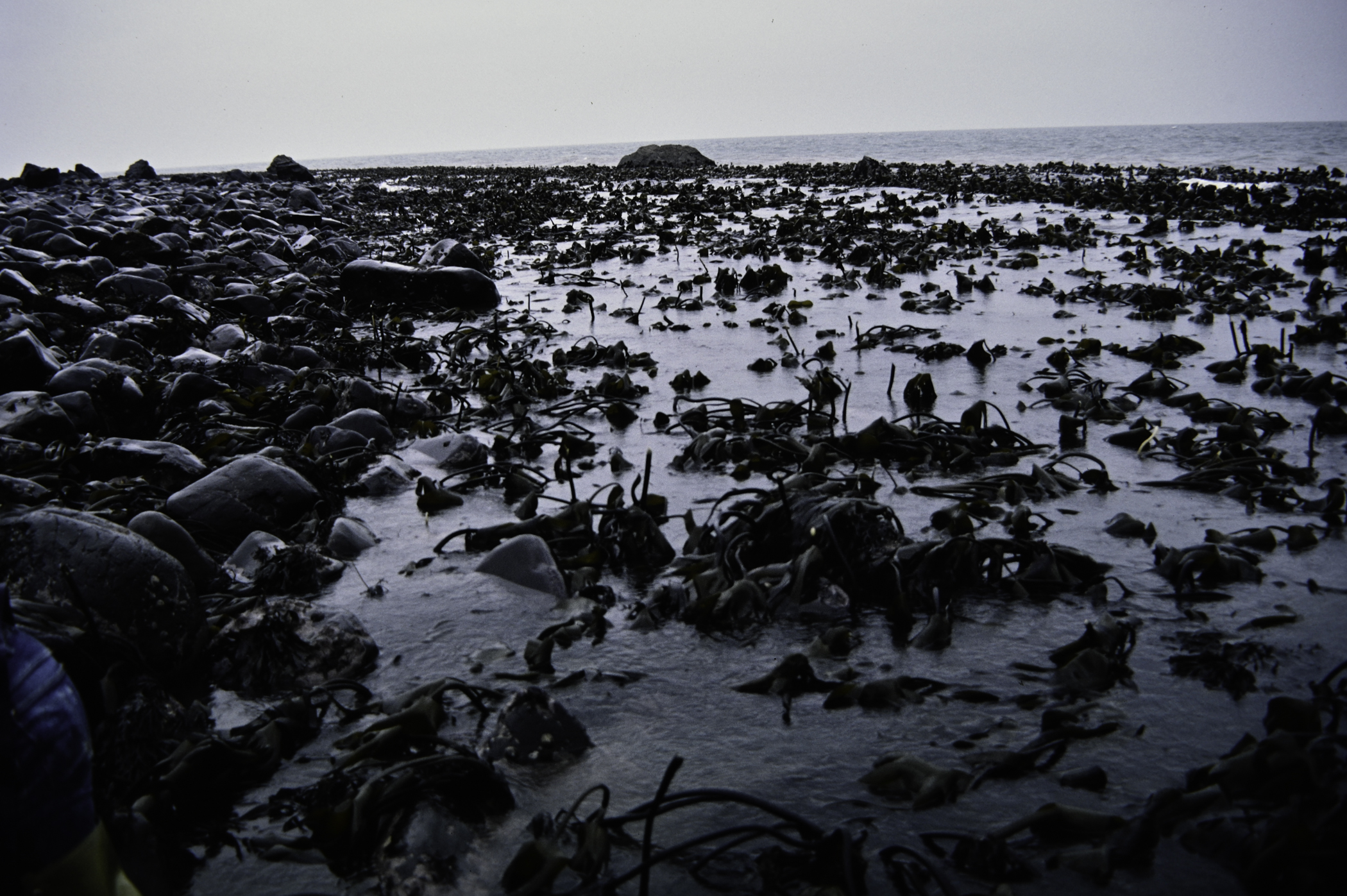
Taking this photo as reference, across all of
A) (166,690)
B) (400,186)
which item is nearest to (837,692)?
(166,690)

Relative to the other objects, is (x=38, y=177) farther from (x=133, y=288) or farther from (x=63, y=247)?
(x=133, y=288)

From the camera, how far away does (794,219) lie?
12.4 m

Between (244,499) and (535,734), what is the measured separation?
6.03 feet

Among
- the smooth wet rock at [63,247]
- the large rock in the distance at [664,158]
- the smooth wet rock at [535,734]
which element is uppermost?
the large rock in the distance at [664,158]

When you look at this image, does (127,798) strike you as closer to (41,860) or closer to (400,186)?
(41,860)

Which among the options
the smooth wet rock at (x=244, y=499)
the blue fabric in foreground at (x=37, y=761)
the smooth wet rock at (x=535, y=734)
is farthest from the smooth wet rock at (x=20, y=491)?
the blue fabric in foreground at (x=37, y=761)

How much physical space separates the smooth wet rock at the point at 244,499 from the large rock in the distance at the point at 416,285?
460cm

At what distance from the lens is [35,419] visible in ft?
11.8

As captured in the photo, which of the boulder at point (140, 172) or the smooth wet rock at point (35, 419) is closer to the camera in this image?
the smooth wet rock at point (35, 419)

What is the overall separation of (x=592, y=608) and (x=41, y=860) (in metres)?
1.57

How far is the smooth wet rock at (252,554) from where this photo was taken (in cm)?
269

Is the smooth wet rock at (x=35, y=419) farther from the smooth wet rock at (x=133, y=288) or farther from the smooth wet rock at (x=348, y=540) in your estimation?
the smooth wet rock at (x=133, y=288)

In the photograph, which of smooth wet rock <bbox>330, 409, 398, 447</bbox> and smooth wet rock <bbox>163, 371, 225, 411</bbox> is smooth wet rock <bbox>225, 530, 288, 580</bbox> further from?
smooth wet rock <bbox>163, 371, 225, 411</bbox>

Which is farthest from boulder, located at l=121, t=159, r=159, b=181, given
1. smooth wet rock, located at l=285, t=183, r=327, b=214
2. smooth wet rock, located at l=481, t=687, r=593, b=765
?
smooth wet rock, located at l=481, t=687, r=593, b=765
